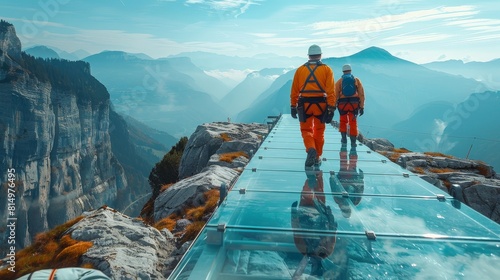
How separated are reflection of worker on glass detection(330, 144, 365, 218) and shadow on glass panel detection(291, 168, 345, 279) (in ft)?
0.94

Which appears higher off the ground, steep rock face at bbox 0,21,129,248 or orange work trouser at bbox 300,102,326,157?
orange work trouser at bbox 300,102,326,157

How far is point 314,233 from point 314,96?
5833mm

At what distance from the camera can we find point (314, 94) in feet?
31.1

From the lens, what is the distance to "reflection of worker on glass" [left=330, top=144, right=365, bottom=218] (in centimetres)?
568

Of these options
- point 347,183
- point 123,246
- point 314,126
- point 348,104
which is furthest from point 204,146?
point 123,246

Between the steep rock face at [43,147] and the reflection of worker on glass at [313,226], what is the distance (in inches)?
4215

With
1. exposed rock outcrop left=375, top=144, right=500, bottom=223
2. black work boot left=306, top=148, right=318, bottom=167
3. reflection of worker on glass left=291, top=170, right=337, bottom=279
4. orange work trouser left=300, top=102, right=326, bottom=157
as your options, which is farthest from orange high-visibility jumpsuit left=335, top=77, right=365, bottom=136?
reflection of worker on glass left=291, top=170, right=337, bottom=279

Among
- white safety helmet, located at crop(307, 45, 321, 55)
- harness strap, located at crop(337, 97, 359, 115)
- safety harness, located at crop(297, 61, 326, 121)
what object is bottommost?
harness strap, located at crop(337, 97, 359, 115)

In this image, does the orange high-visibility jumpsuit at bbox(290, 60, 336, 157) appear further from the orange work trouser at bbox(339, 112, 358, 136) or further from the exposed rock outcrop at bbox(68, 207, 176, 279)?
the exposed rock outcrop at bbox(68, 207, 176, 279)

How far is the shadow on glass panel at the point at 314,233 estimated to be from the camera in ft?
11.5

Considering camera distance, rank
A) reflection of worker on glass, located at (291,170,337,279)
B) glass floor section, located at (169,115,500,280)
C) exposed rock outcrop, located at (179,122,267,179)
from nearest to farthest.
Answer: glass floor section, located at (169,115,500,280)
reflection of worker on glass, located at (291,170,337,279)
exposed rock outcrop, located at (179,122,267,179)

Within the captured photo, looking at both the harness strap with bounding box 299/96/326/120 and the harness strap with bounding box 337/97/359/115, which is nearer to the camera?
the harness strap with bounding box 299/96/326/120

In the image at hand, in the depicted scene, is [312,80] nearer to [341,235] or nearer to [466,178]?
[341,235]

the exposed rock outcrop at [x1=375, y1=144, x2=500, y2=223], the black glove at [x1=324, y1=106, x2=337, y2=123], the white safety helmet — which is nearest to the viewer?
the black glove at [x1=324, y1=106, x2=337, y2=123]
